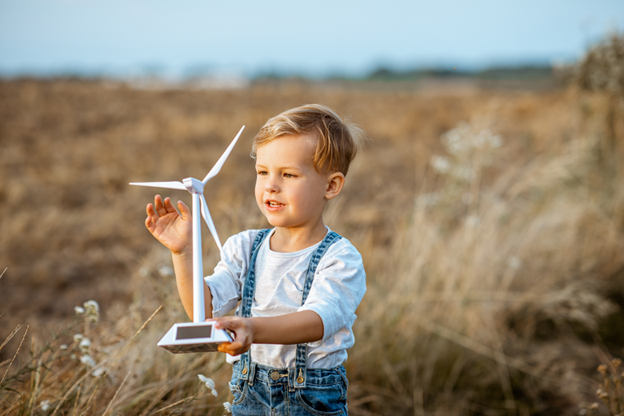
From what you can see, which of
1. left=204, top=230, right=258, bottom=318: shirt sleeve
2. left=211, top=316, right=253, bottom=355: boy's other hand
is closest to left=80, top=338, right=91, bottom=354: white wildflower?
left=204, top=230, right=258, bottom=318: shirt sleeve

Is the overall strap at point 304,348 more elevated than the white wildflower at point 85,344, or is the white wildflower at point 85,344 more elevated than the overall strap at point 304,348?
the overall strap at point 304,348

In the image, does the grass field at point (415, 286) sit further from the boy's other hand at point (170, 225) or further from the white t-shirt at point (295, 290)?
the boy's other hand at point (170, 225)

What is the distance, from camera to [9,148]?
938cm

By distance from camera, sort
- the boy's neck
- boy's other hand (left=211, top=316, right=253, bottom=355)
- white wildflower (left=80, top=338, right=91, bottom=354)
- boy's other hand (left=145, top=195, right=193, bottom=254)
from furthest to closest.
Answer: white wildflower (left=80, top=338, right=91, bottom=354), the boy's neck, boy's other hand (left=145, top=195, right=193, bottom=254), boy's other hand (left=211, top=316, right=253, bottom=355)

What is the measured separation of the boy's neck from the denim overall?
0.15ft

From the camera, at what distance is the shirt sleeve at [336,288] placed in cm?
138

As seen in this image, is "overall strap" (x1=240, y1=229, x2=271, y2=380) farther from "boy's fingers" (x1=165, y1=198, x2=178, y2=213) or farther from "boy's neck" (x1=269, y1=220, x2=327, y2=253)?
"boy's fingers" (x1=165, y1=198, x2=178, y2=213)

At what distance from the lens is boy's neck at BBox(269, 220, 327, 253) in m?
1.65

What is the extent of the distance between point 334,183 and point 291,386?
0.71 m

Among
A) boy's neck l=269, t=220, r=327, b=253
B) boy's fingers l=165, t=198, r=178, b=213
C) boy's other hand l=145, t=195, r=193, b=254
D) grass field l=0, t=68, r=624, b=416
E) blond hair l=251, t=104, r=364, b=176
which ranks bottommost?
grass field l=0, t=68, r=624, b=416

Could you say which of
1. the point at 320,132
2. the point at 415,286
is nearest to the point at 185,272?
the point at 320,132

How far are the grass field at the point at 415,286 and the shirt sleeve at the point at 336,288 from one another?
0.56 metres

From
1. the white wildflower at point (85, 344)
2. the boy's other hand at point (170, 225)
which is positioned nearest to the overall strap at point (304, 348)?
the boy's other hand at point (170, 225)

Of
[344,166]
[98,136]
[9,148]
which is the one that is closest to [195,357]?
[344,166]
